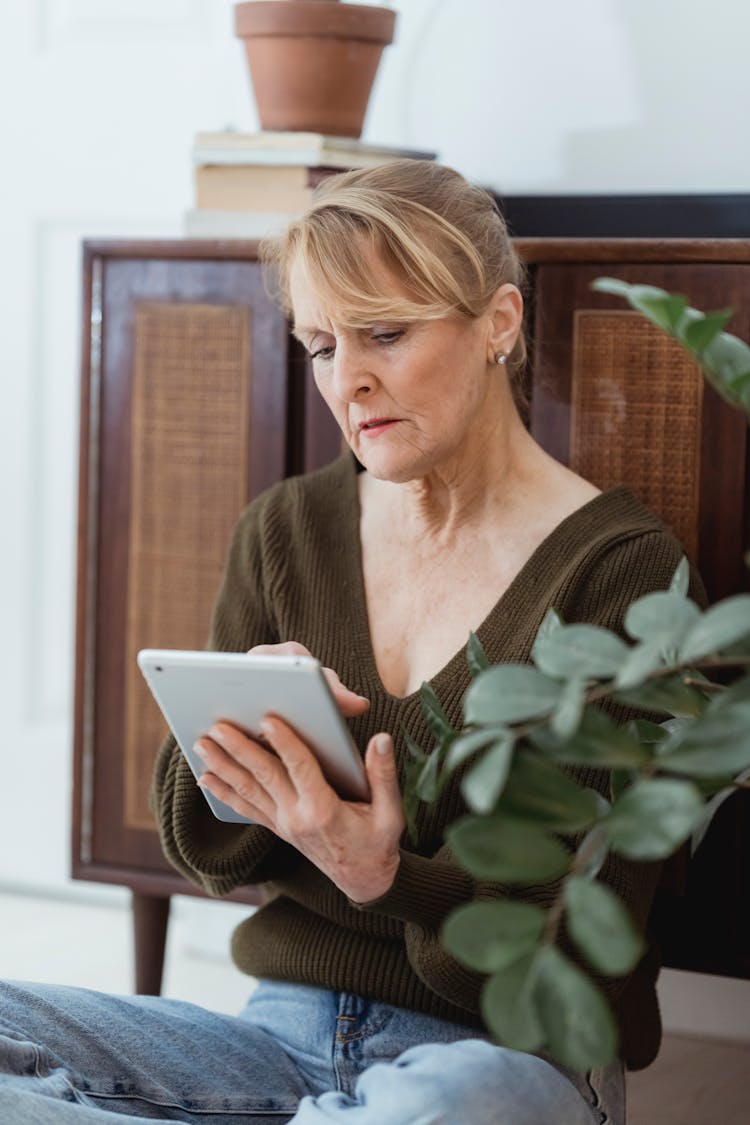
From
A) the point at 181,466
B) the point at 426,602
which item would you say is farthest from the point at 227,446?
the point at 426,602

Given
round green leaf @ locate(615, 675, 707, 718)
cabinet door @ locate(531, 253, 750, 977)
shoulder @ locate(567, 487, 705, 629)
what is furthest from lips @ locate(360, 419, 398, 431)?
round green leaf @ locate(615, 675, 707, 718)

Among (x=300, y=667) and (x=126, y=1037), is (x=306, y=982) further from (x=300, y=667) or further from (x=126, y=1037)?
(x=300, y=667)

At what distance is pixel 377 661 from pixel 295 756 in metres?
0.41

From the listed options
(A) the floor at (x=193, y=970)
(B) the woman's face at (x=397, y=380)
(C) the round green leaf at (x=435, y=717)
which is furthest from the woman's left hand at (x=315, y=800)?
(A) the floor at (x=193, y=970)

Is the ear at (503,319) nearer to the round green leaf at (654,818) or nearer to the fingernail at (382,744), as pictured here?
the fingernail at (382,744)

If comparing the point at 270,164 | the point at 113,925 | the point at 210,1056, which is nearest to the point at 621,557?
the point at 210,1056

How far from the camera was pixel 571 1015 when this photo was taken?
0.67m

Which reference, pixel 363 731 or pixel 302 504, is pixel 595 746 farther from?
pixel 302 504

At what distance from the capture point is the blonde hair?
1.38 meters

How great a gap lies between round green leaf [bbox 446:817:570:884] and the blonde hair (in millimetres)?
735

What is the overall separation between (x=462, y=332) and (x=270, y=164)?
554 mm

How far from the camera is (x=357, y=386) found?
1396mm

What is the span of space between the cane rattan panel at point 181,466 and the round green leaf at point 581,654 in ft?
3.72

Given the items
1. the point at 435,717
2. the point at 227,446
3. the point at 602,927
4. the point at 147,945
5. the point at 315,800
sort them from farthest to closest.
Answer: the point at 147,945 → the point at 227,446 → the point at 315,800 → the point at 435,717 → the point at 602,927
